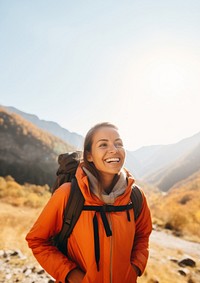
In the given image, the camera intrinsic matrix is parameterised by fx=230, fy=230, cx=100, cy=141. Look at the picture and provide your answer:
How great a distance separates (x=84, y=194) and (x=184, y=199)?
2621 cm

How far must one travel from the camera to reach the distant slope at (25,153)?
97.6 feet

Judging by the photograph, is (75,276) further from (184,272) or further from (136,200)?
(184,272)

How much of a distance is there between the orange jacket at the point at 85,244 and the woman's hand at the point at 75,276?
0.12ft

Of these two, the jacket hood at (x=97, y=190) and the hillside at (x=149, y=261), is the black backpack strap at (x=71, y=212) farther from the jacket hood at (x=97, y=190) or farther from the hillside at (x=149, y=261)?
the hillside at (x=149, y=261)

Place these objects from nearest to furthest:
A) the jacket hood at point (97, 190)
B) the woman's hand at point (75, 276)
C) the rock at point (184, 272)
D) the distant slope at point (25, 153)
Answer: the woman's hand at point (75, 276), the jacket hood at point (97, 190), the rock at point (184, 272), the distant slope at point (25, 153)

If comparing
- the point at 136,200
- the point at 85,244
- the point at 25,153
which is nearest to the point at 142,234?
the point at 136,200

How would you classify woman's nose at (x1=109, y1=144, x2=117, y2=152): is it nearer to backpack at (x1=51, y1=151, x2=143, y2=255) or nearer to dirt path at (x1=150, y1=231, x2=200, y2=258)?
backpack at (x1=51, y1=151, x2=143, y2=255)

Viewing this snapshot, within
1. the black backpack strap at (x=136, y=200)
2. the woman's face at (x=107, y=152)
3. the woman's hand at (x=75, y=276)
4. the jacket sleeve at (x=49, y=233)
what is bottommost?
the woman's hand at (x=75, y=276)

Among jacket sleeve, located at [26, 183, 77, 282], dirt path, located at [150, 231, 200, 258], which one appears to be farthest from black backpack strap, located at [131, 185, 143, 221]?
dirt path, located at [150, 231, 200, 258]

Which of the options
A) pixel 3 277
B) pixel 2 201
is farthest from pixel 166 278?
pixel 2 201

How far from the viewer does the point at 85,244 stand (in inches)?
73.4

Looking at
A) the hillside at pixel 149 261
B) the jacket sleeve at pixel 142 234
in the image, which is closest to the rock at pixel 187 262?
the hillside at pixel 149 261

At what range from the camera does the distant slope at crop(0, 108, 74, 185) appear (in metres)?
29.8

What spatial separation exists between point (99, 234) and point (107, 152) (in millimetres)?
714
